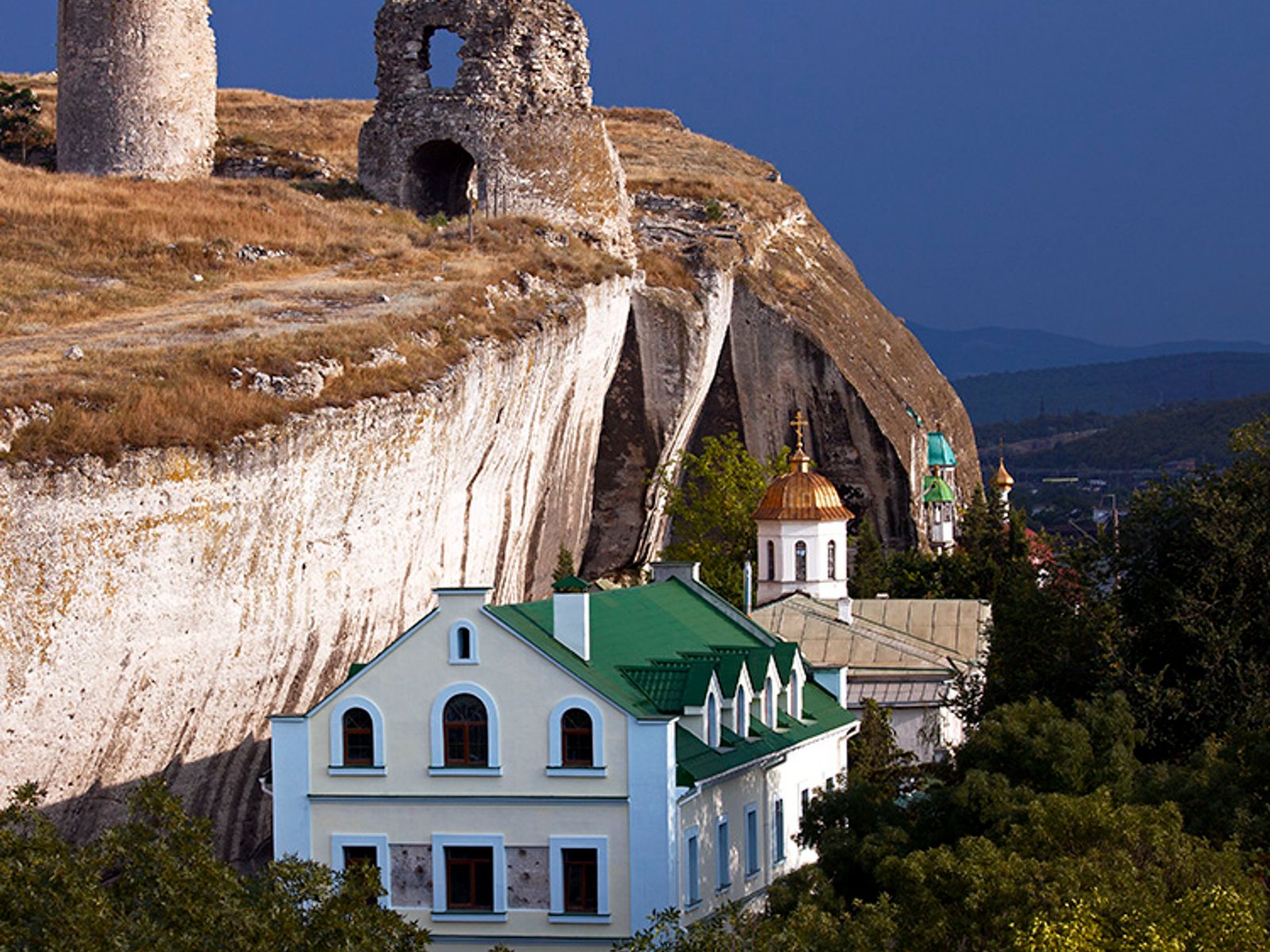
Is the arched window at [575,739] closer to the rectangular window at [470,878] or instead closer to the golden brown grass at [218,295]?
the rectangular window at [470,878]

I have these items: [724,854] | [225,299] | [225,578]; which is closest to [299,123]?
[225,299]

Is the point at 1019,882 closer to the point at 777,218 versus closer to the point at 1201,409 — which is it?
the point at 777,218

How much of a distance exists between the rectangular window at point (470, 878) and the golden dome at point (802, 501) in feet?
85.2

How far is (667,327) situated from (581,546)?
621 cm

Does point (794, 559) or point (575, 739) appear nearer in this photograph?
point (575, 739)

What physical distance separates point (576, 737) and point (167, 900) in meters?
11.8

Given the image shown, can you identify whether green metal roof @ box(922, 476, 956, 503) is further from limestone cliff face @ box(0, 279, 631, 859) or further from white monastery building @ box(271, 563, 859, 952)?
white monastery building @ box(271, 563, 859, 952)

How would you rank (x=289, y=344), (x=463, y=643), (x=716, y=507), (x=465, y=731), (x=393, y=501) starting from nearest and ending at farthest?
(x=463, y=643), (x=465, y=731), (x=289, y=344), (x=393, y=501), (x=716, y=507)

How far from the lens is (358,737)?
35.2m

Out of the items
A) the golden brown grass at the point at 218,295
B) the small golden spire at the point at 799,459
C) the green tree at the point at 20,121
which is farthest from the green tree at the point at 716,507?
the green tree at the point at 20,121

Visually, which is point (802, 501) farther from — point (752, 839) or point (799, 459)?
point (752, 839)

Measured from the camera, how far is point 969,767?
1236 inches

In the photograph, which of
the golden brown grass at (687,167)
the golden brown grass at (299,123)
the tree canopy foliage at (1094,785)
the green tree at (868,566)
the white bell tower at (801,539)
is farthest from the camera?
the golden brown grass at (687,167)

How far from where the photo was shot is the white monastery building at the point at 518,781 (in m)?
33.9
